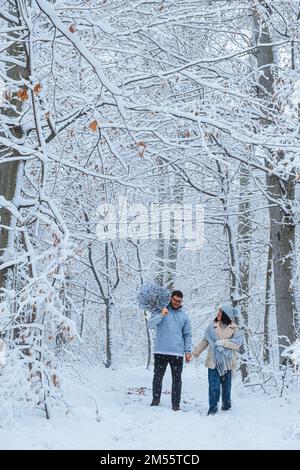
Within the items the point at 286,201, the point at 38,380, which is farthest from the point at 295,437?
the point at 286,201

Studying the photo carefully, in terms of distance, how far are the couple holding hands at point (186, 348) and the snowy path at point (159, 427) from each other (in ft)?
1.07

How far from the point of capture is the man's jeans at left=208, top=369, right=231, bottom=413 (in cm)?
896

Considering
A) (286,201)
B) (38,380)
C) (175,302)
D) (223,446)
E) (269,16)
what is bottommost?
(223,446)

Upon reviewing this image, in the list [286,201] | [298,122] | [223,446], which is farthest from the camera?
[286,201]

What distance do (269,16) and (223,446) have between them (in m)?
6.12

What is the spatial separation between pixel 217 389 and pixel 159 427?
1.71 meters

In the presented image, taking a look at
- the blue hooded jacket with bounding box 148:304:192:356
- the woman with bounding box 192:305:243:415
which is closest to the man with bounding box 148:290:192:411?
the blue hooded jacket with bounding box 148:304:192:356

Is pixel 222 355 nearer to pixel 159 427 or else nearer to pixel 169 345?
pixel 169 345

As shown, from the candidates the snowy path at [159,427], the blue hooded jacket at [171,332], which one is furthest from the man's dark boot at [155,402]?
the blue hooded jacket at [171,332]

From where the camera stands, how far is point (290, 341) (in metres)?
10.3

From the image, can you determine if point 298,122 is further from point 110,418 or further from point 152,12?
point 110,418

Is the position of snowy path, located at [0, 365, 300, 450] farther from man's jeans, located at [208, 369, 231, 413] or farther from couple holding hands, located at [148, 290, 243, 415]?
couple holding hands, located at [148, 290, 243, 415]
